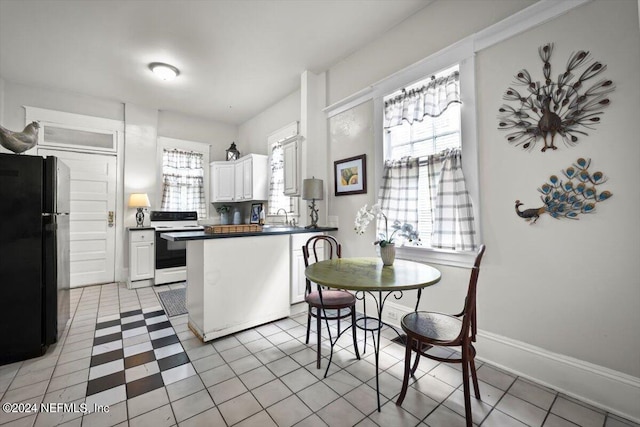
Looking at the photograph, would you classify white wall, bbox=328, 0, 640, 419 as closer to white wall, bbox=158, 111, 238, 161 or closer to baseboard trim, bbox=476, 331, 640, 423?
baseboard trim, bbox=476, 331, 640, 423

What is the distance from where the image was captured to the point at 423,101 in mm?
2438

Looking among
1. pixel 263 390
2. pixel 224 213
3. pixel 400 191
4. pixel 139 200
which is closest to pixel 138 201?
pixel 139 200

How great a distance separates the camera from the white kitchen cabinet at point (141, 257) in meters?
4.18

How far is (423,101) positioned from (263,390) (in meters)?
2.65

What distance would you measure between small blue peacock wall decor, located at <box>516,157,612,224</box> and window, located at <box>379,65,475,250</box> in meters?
0.48

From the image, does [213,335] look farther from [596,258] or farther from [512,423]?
[596,258]

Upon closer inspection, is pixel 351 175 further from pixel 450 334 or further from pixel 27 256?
pixel 27 256

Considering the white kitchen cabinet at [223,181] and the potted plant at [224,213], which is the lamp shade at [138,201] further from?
the potted plant at [224,213]

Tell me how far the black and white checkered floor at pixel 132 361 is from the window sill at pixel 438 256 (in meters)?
2.06

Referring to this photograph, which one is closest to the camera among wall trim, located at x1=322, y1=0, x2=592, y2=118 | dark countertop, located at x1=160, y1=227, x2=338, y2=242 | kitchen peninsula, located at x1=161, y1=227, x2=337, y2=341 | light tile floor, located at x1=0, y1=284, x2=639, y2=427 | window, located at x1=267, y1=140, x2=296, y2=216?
light tile floor, located at x1=0, y1=284, x2=639, y2=427

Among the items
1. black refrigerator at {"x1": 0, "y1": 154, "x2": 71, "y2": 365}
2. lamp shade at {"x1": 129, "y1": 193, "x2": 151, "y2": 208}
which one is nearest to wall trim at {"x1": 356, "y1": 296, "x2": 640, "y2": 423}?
black refrigerator at {"x1": 0, "y1": 154, "x2": 71, "y2": 365}

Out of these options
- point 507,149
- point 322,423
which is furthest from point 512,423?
point 507,149

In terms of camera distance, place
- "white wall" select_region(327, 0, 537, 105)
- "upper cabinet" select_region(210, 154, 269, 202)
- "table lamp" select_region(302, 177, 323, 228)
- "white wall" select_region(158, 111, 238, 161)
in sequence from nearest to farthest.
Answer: "white wall" select_region(327, 0, 537, 105)
"table lamp" select_region(302, 177, 323, 228)
"upper cabinet" select_region(210, 154, 269, 202)
"white wall" select_region(158, 111, 238, 161)

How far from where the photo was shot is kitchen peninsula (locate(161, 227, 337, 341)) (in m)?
2.37
